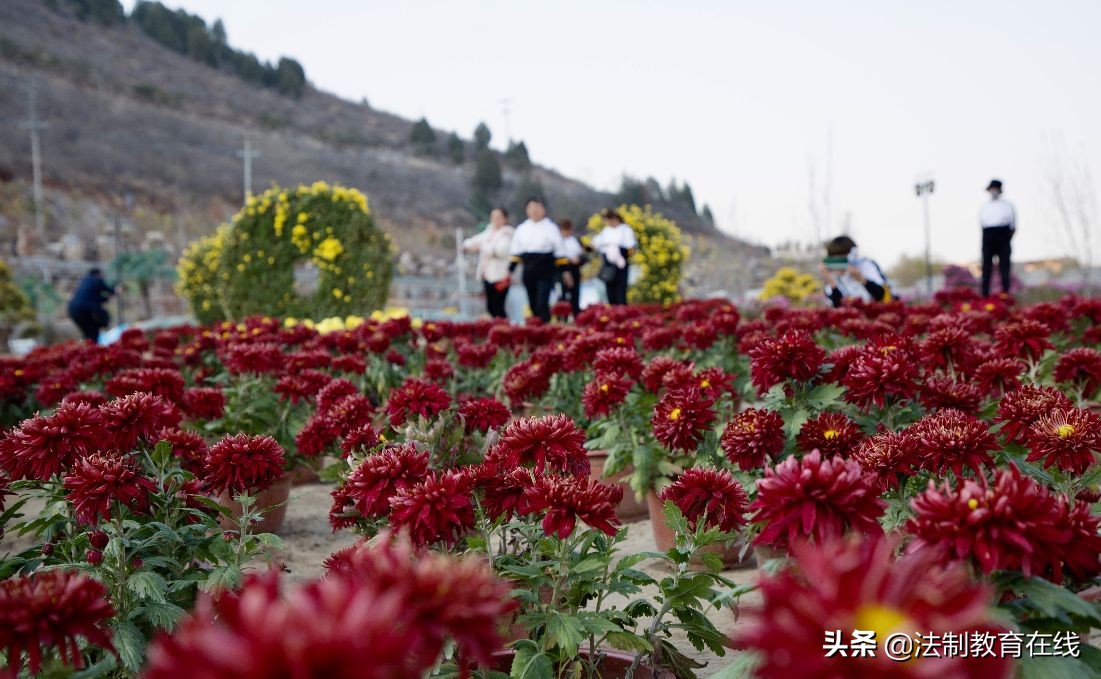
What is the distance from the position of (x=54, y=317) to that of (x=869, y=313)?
2517cm

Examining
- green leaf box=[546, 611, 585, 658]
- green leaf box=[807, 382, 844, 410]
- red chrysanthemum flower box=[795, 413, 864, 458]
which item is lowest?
green leaf box=[546, 611, 585, 658]

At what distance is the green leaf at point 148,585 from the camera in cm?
192

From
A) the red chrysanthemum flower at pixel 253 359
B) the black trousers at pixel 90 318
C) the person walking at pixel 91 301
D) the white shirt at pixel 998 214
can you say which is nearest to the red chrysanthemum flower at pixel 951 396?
the red chrysanthemum flower at pixel 253 359

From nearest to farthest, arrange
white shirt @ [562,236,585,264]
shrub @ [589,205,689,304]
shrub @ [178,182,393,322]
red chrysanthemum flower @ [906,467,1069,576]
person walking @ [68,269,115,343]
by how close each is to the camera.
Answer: red chrysanthemum flower @ [906,467,1069,576] < shrub @ [178,182,393,322] < person walking @ [68,269,115,343] < white shirt @ [562,236,585,264] < shrub @ [589,205,689,304]

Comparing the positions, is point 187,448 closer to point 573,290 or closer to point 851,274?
point 851,274

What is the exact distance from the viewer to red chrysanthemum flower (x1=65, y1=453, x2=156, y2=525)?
1.95 metres

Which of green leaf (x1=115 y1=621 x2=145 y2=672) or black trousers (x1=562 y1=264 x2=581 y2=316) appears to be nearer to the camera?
green leaf (x1=115 y1=621 x2=145 y2=672)

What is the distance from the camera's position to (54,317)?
23.9 m

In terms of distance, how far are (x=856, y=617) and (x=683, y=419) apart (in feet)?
6.36

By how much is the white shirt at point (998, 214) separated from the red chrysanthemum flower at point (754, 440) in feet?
32.3

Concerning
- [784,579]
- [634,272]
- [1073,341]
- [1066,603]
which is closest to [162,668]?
[784,579]

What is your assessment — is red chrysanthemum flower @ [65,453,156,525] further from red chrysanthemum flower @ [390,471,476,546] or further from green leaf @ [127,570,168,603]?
red chrysanthemum flower @ [390,471,476,546]

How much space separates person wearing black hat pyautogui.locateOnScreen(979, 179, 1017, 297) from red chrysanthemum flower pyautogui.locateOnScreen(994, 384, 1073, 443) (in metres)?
9.22

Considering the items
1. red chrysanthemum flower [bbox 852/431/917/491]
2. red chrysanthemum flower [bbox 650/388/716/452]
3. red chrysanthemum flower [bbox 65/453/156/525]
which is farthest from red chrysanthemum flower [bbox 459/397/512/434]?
red chrysanthemum flower [bbox 852/431/917/491]
